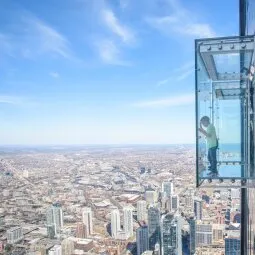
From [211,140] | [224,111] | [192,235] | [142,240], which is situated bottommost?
[142,240]

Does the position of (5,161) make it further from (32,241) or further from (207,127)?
(207,127)

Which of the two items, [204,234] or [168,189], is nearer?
[204,234]

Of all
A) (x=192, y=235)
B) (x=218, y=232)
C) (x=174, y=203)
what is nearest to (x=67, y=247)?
(x=192, y=235)

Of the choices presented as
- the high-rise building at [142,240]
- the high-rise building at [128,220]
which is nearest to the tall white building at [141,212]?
the high-rise building at [128,220]

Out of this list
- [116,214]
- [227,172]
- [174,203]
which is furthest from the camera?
[116,214]

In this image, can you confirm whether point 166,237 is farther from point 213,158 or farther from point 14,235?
point 213,158

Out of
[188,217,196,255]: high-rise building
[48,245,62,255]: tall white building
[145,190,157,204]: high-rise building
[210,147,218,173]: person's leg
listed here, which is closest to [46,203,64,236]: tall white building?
[48,245,62,255]: tall white building

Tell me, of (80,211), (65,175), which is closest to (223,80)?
(80,211)
